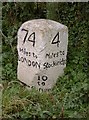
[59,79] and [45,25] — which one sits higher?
[45,25]

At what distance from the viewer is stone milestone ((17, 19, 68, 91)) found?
2.02 metres

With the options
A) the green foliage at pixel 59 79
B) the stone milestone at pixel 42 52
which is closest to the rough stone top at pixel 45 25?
the stone milestone at pixel 42 52

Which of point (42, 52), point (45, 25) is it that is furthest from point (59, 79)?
point (45, 25)

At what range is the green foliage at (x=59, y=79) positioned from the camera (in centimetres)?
179

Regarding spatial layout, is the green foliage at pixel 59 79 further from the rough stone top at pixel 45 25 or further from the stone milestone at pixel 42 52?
the rough stone top at pixel 45 25

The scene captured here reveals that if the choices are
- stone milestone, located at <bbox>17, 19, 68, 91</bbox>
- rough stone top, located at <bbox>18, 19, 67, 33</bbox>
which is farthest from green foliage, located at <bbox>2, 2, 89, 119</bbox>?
rough stone top, located at <bbox>18, 19, 67, 33</bbox>

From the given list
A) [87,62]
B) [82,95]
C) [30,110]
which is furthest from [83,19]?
[30,110]

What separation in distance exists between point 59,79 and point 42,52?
19 cm

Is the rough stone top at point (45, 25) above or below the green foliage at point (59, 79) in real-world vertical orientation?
above

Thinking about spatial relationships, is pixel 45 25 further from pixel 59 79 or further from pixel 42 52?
pixel 59 79

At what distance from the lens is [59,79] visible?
83.0 inches

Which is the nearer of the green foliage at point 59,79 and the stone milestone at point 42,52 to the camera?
the green foliage at point 59,79

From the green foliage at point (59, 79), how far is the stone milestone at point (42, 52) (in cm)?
6

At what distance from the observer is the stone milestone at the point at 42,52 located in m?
2.02
